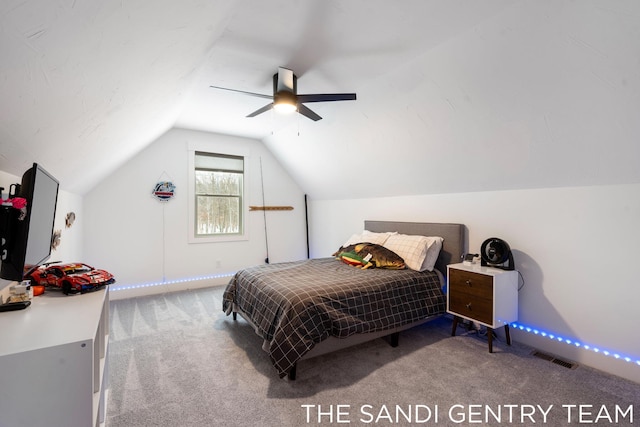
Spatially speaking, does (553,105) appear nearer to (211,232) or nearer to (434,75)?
(434,75)

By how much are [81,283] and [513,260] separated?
3.40 m

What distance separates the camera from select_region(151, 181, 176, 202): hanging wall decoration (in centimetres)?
442

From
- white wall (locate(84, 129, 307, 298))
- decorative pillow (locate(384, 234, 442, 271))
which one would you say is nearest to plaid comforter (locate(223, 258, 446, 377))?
decorative pillow (locate(384, 234, 442, 271))

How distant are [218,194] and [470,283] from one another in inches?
161

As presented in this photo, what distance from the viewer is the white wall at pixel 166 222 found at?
411 centimetres

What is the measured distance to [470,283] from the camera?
8.66 ft

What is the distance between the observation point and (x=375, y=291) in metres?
2.57

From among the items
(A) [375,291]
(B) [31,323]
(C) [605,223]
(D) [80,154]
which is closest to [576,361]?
(C) [605,223]

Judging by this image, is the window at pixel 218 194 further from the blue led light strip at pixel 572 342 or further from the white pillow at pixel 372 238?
the blue led light strip at pixel 572 342

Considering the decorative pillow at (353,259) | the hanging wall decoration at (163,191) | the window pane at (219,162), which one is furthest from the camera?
the window pane at (219,162)

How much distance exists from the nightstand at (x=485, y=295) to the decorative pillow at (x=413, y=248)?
32cm

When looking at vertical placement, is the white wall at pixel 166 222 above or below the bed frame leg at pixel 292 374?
above

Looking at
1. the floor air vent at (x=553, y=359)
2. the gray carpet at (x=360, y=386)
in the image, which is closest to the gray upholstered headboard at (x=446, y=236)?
the gray carpet at (x=360, y=386)

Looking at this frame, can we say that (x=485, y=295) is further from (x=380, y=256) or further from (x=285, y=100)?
(x=285, y=100)
